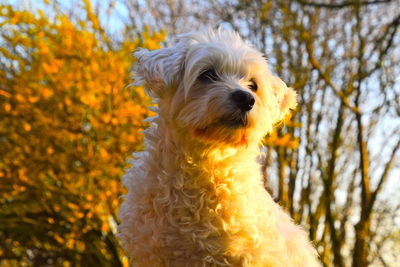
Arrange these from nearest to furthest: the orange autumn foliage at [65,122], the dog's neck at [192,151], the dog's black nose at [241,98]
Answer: the dog's black nose at [241,98], the dog's neck at [192,151], the orange autumn foliage at [65,122]

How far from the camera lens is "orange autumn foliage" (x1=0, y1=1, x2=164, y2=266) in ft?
23.1

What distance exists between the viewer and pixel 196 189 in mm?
3238

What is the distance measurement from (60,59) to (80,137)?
1122 mm

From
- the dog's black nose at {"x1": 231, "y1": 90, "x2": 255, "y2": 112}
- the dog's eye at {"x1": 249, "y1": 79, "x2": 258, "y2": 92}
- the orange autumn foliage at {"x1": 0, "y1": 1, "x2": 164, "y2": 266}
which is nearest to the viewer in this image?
the dog's black nose at {"x1": 231, "y1": 90, "x2": 255, "y2": 112}

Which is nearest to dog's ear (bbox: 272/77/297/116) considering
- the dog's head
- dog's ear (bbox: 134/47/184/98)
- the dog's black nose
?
the dog's head

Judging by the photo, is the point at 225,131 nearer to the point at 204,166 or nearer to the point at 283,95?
the point at 204,166

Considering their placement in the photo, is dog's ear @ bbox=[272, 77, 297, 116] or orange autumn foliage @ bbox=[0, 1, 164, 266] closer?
dog's ear @ bbox=[272, 77, 297, 116]

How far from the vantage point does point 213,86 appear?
314 cm

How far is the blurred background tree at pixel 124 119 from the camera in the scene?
23.4 ft

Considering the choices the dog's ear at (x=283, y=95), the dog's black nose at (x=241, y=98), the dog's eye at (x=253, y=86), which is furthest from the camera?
the dog's ear at (x=283, y=95)

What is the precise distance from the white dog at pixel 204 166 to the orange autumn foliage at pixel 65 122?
335 cm

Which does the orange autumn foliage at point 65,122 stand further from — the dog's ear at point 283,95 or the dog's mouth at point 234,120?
the dog's mouth at point 234,120

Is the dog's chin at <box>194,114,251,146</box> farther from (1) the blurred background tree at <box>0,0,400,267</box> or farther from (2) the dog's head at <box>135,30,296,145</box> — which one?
(1) the blurred background tree at <box>0,0,400,267</box>

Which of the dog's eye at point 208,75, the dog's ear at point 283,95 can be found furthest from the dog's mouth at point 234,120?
the dog's ear at point 283,95
